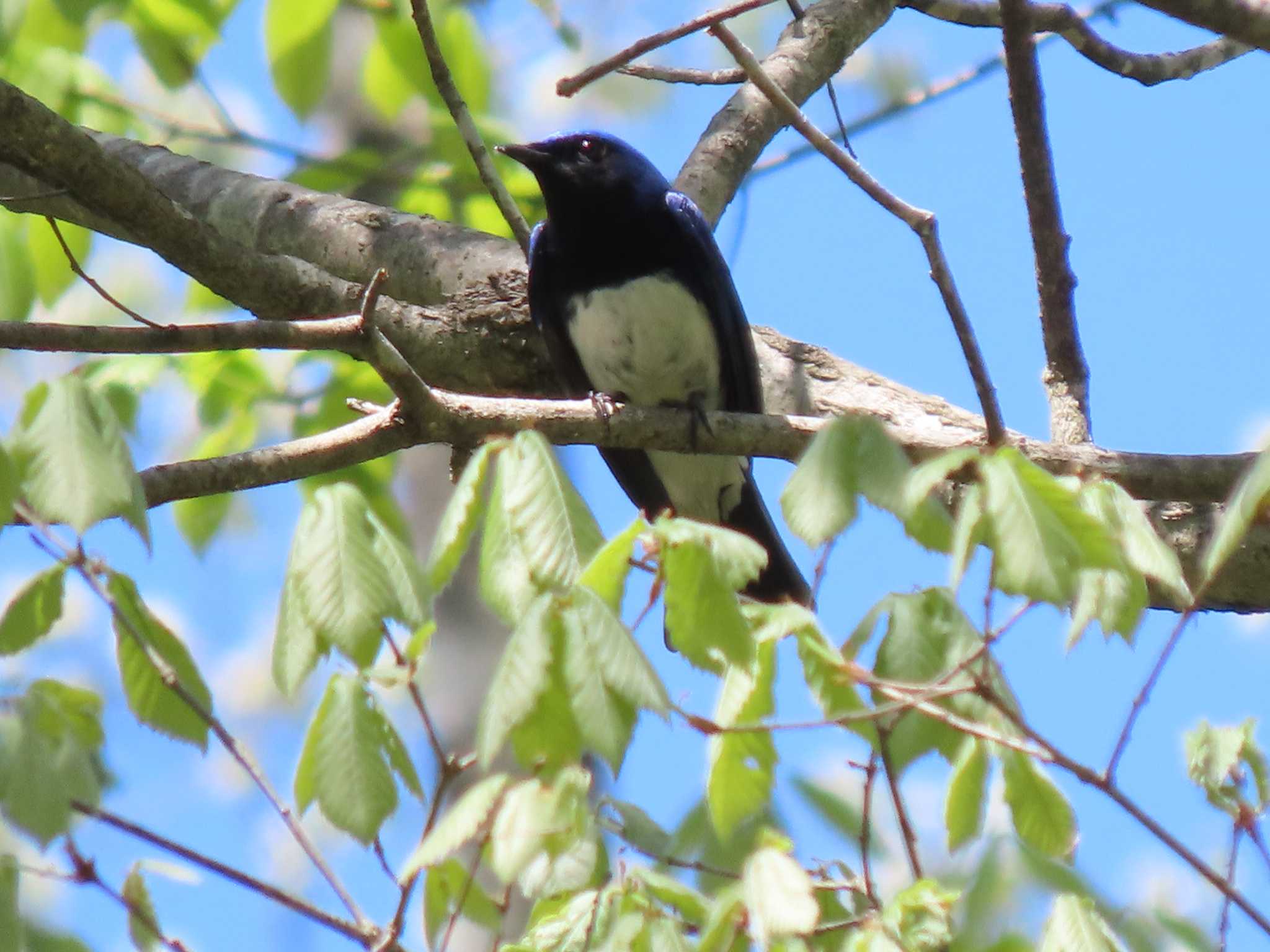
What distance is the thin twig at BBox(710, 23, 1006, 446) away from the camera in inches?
95.2

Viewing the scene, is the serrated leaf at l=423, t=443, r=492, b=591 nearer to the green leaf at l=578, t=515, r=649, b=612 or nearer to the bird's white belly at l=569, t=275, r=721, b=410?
the green leaf at l=578, t=515, r=649, b=612

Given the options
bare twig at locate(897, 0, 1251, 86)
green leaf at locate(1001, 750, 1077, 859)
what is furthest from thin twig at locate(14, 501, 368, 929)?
bare twig at locate(897, 0, 1251, 86)

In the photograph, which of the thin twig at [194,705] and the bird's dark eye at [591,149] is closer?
the thin twig at [194,705]

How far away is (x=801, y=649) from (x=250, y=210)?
2.94 m

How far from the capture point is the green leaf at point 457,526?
1.64 m

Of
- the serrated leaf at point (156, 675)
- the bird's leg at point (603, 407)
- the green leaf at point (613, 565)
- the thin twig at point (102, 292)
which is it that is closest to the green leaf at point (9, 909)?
the serrated leaf at point (156, 675)

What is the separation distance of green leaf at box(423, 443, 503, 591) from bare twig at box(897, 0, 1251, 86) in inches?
83.6

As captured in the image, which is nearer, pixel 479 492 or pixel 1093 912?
pixel 1093 912

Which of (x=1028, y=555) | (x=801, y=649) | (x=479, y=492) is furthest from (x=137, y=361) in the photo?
(x=1028, y=555)

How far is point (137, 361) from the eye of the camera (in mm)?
4004

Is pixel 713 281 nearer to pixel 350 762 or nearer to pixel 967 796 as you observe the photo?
pixel 967 796

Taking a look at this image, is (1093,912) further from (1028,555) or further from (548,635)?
(548,635)

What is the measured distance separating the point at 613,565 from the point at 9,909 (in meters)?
0.74

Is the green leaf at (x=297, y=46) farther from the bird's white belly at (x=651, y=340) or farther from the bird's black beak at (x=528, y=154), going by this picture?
the bird's white belly at (x=651, y=340)
